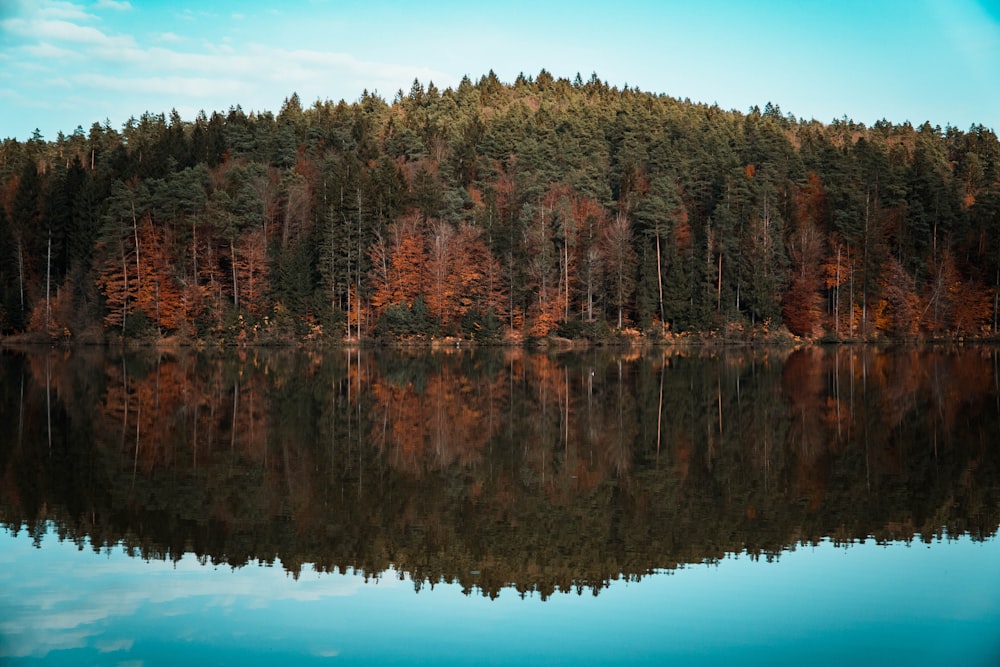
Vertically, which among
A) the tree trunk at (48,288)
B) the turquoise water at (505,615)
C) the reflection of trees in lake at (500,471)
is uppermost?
the tree trunk at (48,288)

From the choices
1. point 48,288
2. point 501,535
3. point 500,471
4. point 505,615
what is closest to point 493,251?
point 48,288

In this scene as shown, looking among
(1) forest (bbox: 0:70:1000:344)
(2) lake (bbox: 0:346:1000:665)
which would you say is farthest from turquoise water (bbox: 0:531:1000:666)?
(1) forest (bbox: 0:70:1000:344)

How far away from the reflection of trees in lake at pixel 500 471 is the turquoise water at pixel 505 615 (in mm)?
675

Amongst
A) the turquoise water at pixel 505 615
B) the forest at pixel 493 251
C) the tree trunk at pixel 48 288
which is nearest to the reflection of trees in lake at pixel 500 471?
the turquoise water at pixel 505 615

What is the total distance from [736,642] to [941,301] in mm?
76006

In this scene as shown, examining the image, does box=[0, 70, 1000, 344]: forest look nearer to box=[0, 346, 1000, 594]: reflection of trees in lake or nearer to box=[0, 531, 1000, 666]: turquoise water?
box=[0, 346, 1000, 594]: reflection of trees in lake

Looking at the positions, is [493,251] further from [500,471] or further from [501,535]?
[501,535]

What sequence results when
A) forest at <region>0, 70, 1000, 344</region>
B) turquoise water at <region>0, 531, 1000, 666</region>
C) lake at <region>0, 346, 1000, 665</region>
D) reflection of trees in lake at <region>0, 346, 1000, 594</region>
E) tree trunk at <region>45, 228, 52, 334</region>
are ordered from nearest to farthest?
turquoise water at <region>0, 531, 1000, 666</region> < lake at <region>0, 346, 1000, 665</region> < reflection of trees in lake at <region>0, 346, 1000, 594</region> < forest at <region>0, 70, 1000, 344</region> < tree trunk at <region>45, 228, 52, 334</region>

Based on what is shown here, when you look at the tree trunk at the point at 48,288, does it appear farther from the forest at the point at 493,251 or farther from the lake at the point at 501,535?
the lake at the point at 501,535

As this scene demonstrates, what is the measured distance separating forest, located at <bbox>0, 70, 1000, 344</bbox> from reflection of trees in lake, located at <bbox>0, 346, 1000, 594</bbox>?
39373mm

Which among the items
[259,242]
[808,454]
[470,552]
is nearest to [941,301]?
[259,242]

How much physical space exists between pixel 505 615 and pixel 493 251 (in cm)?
6651

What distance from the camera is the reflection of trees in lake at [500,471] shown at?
12.0 m

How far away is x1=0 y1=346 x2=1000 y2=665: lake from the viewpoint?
895 cm
